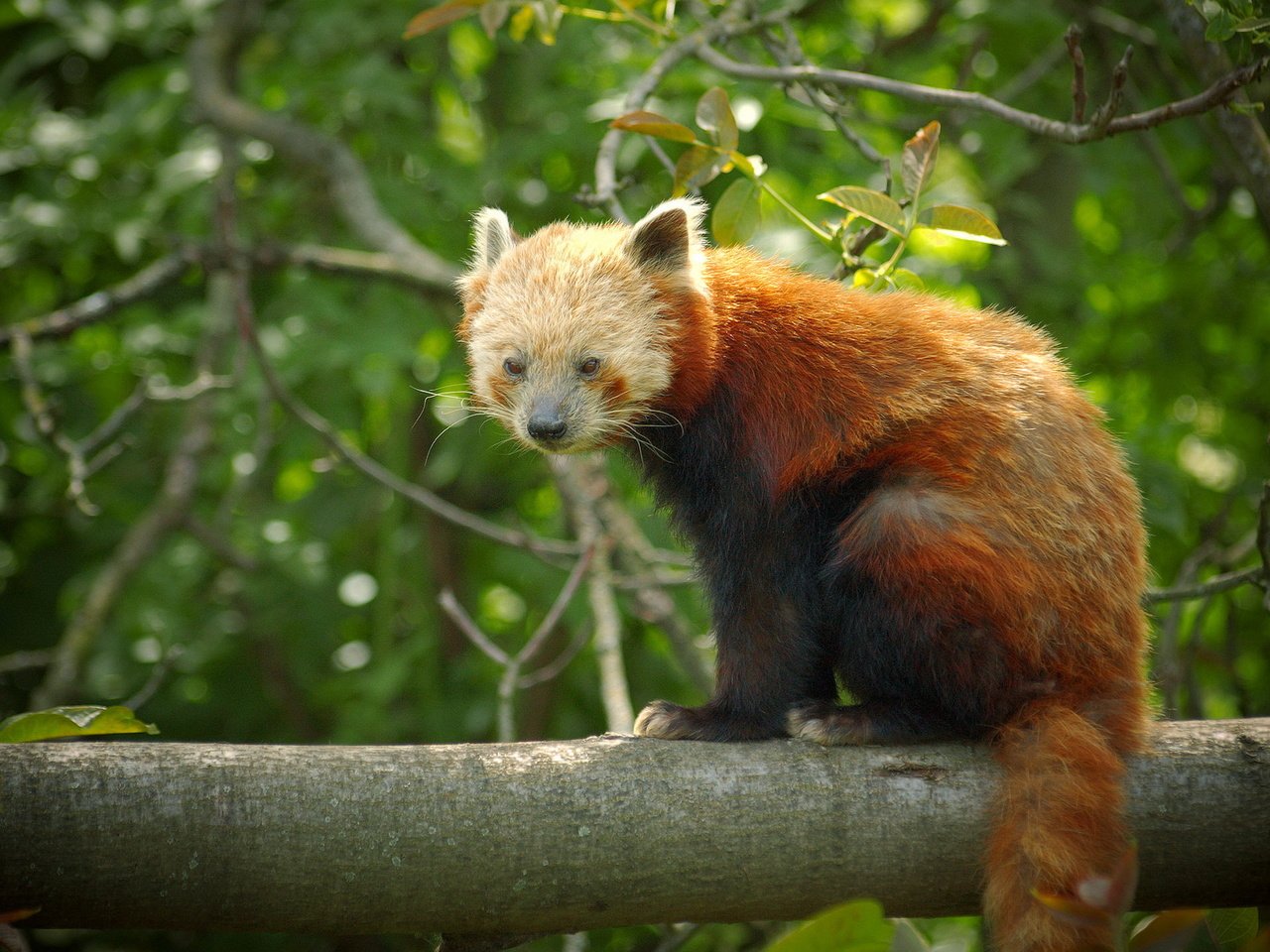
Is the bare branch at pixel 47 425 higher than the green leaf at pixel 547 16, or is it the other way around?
the green leaf at pixel 547 16

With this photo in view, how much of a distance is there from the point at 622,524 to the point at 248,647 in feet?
9.36

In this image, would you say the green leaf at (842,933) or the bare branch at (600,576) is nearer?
the green leaf at (842,933)

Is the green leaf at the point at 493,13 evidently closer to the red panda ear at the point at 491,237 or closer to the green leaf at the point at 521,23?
the green leaf at the point at 521,23

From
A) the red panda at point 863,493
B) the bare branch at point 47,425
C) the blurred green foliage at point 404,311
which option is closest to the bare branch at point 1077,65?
the red panda at point 863,493

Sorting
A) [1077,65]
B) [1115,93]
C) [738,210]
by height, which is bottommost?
[738,210]

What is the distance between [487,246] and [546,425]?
1.08 meters

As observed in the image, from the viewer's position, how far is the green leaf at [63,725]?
2.79m

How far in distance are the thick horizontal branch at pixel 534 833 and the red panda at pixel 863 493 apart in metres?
0.22

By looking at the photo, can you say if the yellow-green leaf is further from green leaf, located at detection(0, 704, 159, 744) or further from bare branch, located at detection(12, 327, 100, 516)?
bare branch, located at detection(12, 327, 100, 516)

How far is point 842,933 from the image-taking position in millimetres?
2215

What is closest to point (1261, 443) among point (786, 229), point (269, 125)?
point (786, 229)

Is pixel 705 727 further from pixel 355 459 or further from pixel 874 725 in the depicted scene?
pixel 355 459

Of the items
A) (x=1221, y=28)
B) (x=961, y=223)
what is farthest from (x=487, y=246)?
(x=1221, y=28)

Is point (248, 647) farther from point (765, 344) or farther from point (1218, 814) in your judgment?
point (1218, 814)
